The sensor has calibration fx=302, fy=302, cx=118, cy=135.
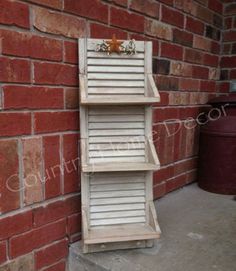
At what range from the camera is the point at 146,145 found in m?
1.28

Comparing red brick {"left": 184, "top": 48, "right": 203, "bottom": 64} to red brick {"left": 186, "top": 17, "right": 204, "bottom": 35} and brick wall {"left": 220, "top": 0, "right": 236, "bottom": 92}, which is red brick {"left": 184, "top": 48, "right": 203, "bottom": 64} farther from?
brick wall {"left": 220, "top": 0, "right": 236, "bottom": 92}

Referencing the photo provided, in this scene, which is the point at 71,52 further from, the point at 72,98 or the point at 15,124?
the point at 15,124

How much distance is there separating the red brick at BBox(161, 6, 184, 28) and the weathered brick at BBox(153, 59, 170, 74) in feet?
0.73

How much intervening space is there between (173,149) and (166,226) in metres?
0.54

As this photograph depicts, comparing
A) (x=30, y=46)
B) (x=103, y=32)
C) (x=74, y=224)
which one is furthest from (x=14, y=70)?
(x=74, y=224)

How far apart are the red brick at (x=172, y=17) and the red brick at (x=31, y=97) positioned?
2.70 ft

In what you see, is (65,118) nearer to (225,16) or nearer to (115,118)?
(115,118)

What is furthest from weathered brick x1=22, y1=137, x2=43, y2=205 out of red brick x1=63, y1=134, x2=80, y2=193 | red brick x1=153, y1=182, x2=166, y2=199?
red brick x1=153, y1=182, x2=166, y2=199

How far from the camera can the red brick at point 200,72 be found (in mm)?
1965

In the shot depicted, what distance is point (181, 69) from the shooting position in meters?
1.83

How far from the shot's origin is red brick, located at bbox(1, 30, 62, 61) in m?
1.00

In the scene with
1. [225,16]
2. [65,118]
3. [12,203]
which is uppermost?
→ [225,16]

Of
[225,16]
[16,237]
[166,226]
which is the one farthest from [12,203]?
[225,16]

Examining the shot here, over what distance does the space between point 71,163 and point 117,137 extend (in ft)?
0.73
